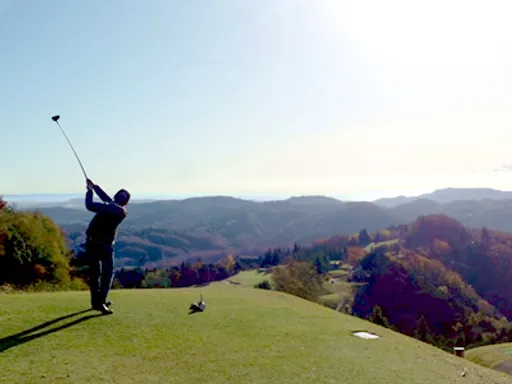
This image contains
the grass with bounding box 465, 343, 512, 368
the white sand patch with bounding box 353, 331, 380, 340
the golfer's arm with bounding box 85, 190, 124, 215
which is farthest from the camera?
the grass with bounding box 465, 343, 512, 368

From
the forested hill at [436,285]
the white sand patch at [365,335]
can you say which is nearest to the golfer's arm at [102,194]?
the white sand patch at [365,335]

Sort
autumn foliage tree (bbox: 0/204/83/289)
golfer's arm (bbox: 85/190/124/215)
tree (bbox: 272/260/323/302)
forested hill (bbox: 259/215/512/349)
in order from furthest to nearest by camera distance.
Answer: forested hill (bbox: 259/215/512/349)
tree (bbox: 272/260/323/302)
autumn foliage tree (bbox: 0/204/83/289)
golfer's arm (bbox: 85/190/124/215)

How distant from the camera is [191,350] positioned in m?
9.32

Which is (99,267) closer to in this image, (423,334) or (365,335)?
(365,335)

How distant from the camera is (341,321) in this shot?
1580 cm

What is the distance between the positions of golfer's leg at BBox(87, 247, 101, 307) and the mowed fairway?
1.38 ft

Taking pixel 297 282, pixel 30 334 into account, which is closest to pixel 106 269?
pixel 30 334

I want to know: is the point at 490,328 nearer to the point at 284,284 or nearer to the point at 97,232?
the point at 284,284

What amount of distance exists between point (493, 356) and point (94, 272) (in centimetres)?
2464

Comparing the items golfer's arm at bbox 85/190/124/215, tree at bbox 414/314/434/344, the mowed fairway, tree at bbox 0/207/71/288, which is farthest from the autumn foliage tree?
tree at bbox 414/314/434/344

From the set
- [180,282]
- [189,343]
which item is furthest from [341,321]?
[180,282]

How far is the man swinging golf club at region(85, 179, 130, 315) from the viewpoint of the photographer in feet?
34.9

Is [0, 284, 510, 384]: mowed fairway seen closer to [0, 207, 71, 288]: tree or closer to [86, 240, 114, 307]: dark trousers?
[86, 240, 114, 307]: dark trousers

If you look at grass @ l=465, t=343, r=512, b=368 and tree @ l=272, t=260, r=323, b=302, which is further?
tree @ l=272, t=260, r=323, b=302
